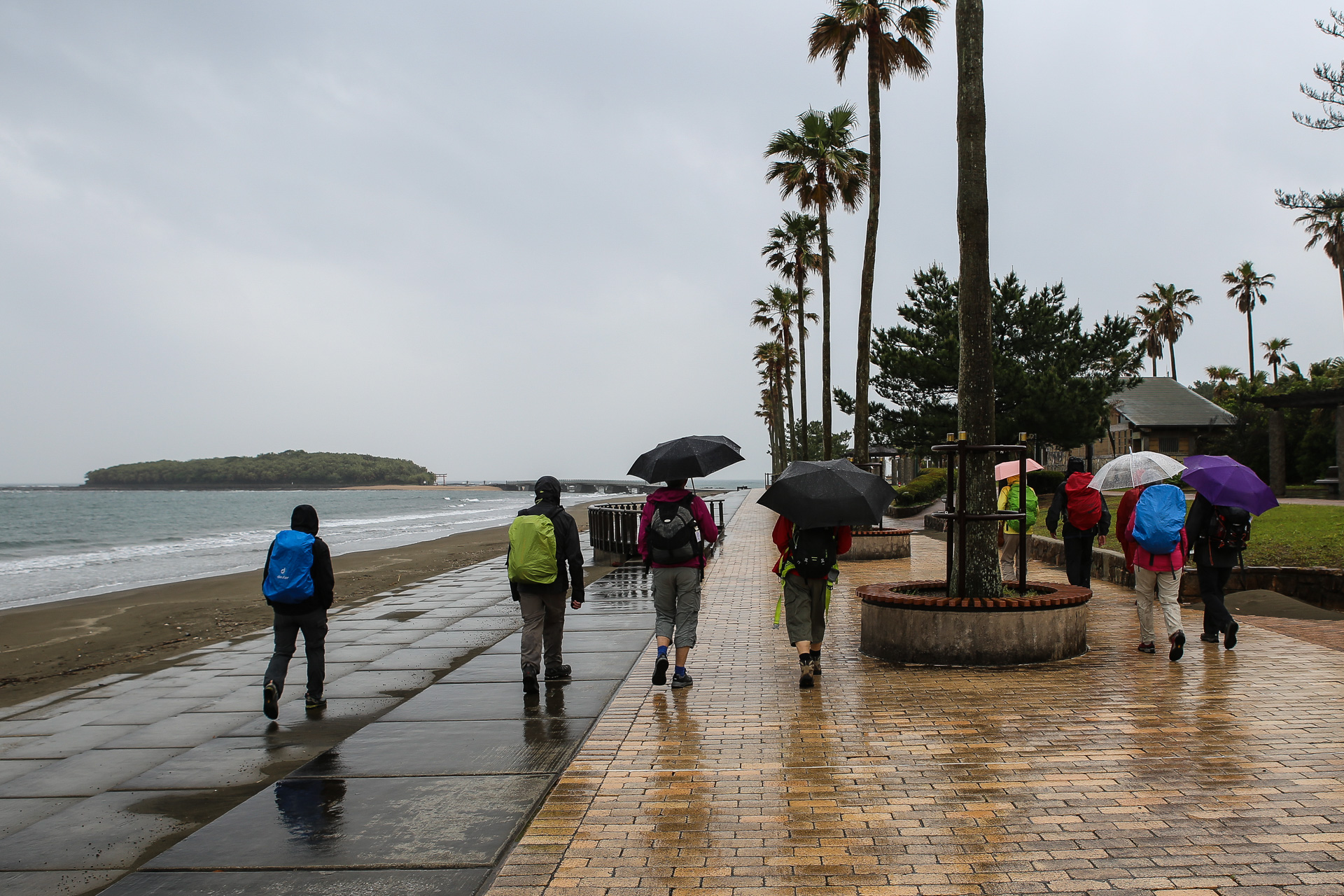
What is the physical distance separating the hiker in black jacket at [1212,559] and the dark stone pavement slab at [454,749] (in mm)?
5490

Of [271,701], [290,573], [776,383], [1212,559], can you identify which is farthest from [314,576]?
[776,383]

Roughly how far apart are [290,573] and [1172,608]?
6879 mm

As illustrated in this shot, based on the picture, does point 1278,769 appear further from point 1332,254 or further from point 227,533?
point 1332,254

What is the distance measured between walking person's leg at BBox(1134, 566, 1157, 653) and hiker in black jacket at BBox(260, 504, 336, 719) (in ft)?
21.2

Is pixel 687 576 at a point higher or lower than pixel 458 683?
higher

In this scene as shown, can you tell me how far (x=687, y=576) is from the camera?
6969 millimetres

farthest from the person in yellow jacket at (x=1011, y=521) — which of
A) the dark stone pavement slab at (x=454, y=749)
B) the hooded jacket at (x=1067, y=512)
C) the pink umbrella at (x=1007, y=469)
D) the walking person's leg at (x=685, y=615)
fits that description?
the dark stone pavement slab at (x=454, y=749)

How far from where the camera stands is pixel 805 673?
22.4ft

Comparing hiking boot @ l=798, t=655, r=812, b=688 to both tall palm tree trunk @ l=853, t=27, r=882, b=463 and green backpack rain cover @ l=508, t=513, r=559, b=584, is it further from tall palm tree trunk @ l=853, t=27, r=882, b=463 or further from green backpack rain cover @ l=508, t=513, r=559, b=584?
tall palm tree trunk @ l=853, t=27, r=882, b=463

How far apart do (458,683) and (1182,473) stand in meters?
6.37

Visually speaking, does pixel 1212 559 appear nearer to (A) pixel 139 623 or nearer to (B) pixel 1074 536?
(B) pixel 1074 536

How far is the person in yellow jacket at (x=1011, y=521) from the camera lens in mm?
11942

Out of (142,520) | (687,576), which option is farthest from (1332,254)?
(142,520)

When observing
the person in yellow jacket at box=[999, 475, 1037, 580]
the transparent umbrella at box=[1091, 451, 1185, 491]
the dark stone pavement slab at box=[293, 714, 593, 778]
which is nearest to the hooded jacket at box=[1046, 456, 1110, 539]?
the person in yellow jacket at box=[999, 475, 1037, 580]
